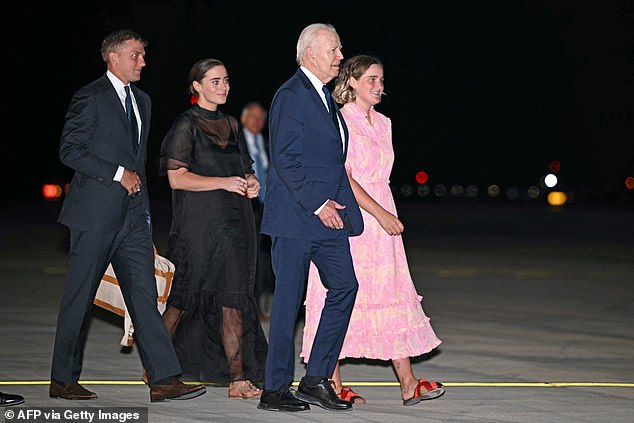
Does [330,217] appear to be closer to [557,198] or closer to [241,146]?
[241,146]

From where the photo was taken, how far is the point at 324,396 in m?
8.30

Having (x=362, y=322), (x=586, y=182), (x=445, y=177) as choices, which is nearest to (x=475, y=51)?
(x=445, y=177)

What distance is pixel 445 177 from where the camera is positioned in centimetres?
5125

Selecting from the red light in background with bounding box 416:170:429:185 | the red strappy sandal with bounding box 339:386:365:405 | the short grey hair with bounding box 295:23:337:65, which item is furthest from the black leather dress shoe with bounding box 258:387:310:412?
the red light in background with bounding box 416:170:429:185

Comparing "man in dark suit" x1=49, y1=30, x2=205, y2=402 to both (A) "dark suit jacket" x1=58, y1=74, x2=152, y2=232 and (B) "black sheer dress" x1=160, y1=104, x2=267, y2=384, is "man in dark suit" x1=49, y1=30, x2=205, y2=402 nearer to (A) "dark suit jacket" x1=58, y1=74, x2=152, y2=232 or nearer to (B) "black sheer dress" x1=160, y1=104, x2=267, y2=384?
(A) "dark suit jacket" x1=58, y1=74, x2=152, y2=232

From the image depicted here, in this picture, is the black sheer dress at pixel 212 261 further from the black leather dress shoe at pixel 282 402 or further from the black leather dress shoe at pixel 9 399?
the black leather dress shoe at pixel 9 399

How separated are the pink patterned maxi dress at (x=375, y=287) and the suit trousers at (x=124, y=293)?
34.1 inches

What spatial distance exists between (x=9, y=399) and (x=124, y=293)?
815 millimetres

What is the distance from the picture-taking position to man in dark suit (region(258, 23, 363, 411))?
8117mm

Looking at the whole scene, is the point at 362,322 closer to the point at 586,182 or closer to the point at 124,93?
the point at 124,93

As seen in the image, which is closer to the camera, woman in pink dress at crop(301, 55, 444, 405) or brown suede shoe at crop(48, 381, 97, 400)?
brown suede shoe at crop(48, 381, 97, 400)

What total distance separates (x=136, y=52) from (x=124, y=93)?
23 cm

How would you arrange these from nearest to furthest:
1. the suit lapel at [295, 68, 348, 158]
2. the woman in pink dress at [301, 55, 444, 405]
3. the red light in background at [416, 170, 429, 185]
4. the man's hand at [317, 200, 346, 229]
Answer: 1. the man's hand at [317, 200, 346, 229]
2. the suit lapel at [295, 68, 348, 158]
3. the woman in pink dress at [301, 55, 444, 405]
4. the red light in background at [416, 170, 429, 185]

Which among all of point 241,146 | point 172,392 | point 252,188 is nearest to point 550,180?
point 241,146
